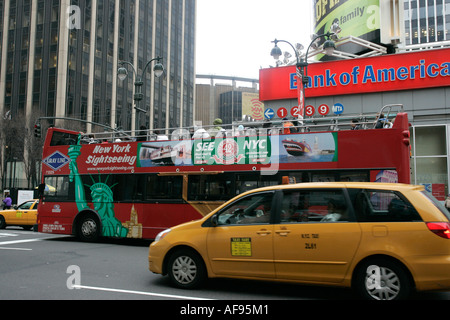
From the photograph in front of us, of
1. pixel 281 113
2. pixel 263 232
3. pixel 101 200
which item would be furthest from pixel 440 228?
pixel 281 113

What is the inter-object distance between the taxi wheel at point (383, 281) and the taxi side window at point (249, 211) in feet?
5.29

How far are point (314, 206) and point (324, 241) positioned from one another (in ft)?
1.82

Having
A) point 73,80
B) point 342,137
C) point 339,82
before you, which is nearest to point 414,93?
point 339,82

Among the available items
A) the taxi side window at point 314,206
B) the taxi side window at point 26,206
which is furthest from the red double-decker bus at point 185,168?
the taxi side window at point 26,206

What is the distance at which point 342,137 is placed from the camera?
998 centimetres

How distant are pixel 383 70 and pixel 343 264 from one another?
17.6 meters

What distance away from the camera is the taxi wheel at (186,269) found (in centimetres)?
627

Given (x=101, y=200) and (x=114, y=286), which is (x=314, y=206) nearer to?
(x=114, y=286)

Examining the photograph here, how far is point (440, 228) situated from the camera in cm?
506

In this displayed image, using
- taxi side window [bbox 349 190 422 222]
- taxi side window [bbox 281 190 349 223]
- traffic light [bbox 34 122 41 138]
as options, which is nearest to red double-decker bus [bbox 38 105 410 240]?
taxi side window [bbox 281 190 349 223]

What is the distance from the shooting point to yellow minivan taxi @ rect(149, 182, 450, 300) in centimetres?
514

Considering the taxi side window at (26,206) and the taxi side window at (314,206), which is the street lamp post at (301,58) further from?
the taxi side window at (26,206)

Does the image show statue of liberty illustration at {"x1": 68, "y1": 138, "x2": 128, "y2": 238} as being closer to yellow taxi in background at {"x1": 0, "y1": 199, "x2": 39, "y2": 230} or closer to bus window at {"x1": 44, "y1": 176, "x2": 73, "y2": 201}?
bus window at {"x1": 44, "y1": 176, "x2": 73, "y2": 201}
